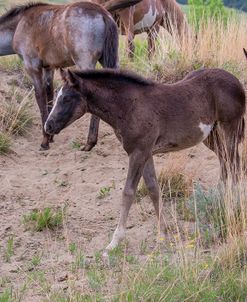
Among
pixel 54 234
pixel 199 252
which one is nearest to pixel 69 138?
pixel 54 234

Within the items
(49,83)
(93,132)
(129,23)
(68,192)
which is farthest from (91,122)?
(129,23)

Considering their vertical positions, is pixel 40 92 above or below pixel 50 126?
below

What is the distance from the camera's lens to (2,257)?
22.4 feet

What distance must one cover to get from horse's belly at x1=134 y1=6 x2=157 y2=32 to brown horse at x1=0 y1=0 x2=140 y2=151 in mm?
2901

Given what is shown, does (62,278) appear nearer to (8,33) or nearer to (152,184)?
(152,184)

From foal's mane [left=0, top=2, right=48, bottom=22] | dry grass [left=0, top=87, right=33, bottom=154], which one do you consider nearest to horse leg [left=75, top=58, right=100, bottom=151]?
dry grass [left=0, top=87, right=33, bottom=154]

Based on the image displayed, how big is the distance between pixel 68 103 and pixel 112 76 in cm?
50

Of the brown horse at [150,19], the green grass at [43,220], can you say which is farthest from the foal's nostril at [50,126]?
the brown horse at [150,19]

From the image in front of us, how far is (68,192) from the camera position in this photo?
28.0ft

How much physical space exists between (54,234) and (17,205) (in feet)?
3.16

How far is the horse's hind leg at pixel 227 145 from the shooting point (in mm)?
7680

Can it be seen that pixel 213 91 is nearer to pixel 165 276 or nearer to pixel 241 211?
pixel 241 211

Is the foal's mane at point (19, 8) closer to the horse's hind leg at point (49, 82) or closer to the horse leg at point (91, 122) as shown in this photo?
the horse's hind leg at point (49, 82)

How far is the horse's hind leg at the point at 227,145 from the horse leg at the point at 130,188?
42.0 inches
